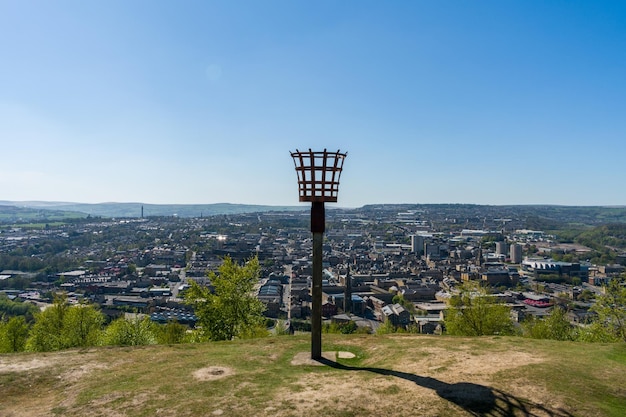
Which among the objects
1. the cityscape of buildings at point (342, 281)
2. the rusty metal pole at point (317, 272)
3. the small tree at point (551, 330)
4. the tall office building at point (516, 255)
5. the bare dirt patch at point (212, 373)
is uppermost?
the rusty metal pole at point (317, 272)

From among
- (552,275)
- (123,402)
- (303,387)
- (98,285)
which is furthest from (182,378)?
(552,275)

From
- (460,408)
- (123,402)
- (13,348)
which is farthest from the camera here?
(13,348)

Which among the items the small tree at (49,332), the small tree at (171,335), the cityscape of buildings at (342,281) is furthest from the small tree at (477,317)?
the cityscape of buildings at (342,281)

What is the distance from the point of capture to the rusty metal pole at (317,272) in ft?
51.6

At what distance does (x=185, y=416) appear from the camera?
10.4 meters

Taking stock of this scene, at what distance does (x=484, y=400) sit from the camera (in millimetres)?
10602

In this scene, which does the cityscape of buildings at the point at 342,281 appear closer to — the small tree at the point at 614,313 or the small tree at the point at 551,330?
the small tree at the point at 551,330

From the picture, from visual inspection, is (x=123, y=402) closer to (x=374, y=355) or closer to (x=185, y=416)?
(x=185, y=416)

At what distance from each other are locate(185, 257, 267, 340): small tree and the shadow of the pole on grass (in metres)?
17.1

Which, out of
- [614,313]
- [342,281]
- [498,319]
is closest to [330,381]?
[498,319]

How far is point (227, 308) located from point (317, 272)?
13.7 meters

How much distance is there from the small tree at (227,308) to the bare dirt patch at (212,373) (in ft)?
42.7

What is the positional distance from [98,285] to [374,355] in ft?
417

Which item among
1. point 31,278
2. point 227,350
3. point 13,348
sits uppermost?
point 227,350
